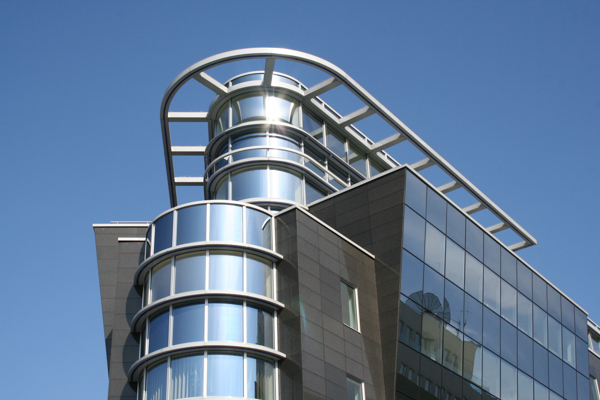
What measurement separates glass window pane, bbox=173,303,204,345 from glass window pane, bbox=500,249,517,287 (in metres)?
16.4

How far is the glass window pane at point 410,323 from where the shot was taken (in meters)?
28.5

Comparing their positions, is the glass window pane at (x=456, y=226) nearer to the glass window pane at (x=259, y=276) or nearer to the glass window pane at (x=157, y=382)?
the glass window pane at (x=259, y=276)

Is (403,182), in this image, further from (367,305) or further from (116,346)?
(116,346)

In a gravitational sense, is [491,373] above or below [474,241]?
below

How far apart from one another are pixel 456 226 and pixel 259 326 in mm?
11267

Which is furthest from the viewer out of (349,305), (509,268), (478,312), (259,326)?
(509,268)

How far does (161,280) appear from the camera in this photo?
2730 cm

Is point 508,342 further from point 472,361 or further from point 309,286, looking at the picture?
point 309,286

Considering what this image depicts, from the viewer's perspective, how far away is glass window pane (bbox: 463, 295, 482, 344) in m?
32.0

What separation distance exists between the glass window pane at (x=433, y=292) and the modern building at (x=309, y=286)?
0.27 ft

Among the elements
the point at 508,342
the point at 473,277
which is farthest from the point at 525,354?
the point at 473,277

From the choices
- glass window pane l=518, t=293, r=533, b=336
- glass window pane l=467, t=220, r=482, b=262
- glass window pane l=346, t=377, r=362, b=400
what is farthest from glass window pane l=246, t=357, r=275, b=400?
Answer: glass window pane l=518, t=293, r=533, b=336

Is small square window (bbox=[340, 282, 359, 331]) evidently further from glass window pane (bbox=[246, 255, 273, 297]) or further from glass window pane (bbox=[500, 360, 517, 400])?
glass window pane (bbox=[500, 360, 517, 400])

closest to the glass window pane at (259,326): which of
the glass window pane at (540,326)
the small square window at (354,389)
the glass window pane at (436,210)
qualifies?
the small square window at (354,389)
